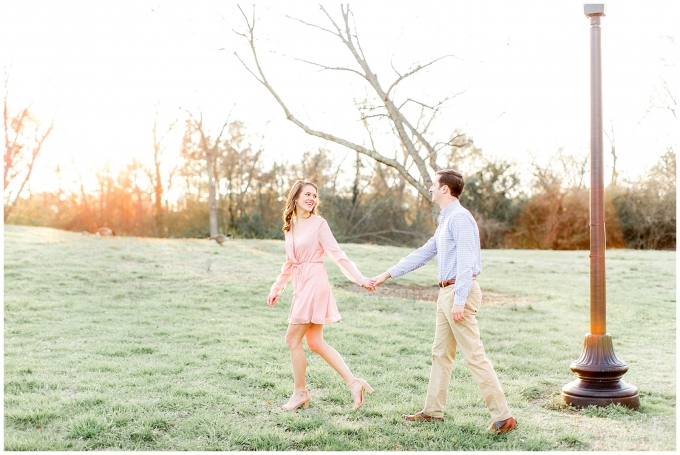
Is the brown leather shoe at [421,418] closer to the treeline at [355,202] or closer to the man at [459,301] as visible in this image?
the man at [459,301]

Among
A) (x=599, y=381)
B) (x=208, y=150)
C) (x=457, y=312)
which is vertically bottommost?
(x=599, y=381)

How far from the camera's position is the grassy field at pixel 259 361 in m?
4.73

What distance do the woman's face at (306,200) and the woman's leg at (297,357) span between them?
0.93m

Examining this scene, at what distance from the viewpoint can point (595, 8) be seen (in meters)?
5.54


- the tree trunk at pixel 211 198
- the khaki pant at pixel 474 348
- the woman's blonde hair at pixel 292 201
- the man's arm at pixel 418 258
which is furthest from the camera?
the tree trunk at pixel 211 198

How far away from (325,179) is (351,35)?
2092 cm

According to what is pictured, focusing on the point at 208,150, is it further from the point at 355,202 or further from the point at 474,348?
the point at 474,348

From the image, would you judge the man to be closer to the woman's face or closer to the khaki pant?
the khaki pant

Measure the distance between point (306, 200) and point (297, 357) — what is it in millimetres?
1288

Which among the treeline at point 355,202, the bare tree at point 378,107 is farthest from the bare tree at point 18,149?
the bare tree at point 378,107

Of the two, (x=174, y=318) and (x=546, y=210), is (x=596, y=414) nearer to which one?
(x=174, y=318)

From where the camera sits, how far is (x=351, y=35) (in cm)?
1204

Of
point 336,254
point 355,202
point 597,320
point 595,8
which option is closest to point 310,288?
point 336,254

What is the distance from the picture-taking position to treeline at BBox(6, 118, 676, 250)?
102 ft
